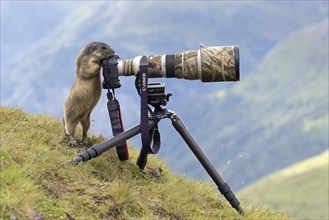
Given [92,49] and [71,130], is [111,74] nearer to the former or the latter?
[92,49]

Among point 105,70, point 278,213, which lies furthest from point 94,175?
point 278,213

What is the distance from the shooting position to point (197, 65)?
7.59 metres

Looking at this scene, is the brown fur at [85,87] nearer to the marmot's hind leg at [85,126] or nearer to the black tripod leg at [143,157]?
the marmot's hind leg at [85,126]

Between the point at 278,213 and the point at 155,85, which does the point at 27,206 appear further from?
the point at 278,213

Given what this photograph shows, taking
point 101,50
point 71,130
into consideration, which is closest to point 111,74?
point 101,50

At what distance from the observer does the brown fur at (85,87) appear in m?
8.45

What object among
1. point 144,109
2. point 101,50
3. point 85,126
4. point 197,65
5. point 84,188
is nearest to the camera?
point 84,188

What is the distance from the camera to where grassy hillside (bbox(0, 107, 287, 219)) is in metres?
6.26

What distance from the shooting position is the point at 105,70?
794cm

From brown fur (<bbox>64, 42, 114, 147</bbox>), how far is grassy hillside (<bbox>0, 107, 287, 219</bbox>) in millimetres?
489

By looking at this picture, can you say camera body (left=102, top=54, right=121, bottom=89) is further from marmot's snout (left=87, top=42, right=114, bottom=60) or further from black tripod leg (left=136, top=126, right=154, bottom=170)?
black tripod leg (left=136, top=126, right=154, bottom=170)

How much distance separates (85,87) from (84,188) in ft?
6.82

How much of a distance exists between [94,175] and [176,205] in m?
1.32

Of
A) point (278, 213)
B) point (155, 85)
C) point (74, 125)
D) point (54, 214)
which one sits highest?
point (155, 85)
